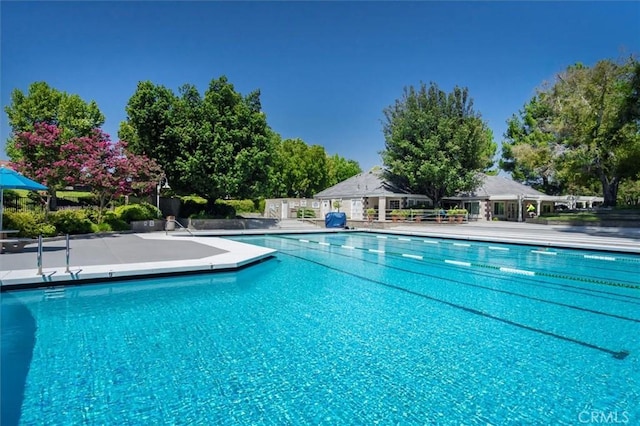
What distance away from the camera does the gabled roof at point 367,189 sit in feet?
99.9

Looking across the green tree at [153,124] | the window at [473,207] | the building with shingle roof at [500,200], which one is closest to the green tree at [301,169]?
the building with shingle roof at [500,200]

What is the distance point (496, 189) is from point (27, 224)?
107 feet

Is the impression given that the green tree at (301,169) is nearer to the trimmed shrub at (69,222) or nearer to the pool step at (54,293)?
the trimmed shrub at (69,222)

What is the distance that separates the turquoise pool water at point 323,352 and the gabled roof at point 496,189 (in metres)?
23.7

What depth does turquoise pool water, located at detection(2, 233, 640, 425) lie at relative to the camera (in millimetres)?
3395

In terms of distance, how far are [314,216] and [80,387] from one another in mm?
27830

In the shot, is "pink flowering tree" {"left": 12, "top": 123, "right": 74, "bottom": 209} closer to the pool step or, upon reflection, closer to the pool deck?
the pool deck

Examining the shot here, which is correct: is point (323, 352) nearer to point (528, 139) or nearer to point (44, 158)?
point (44, 158)

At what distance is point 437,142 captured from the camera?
27.4 m

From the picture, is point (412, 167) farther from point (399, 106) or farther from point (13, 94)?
point (13, 94)

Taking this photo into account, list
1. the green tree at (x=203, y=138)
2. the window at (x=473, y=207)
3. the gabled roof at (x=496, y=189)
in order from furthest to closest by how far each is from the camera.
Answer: the window at (x=473, y=207) → the gabled roof at (x=496, y=189) → the green tree at (x=203, y=138)

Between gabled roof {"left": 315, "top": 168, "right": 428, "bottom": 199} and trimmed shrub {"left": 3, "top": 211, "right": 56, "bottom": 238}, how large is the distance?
21888 mm

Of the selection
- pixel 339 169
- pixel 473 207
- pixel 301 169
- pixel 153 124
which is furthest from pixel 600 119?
pixel 339 169

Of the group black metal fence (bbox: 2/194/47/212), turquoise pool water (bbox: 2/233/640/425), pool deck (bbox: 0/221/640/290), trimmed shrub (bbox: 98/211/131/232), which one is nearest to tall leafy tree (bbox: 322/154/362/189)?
trimmed shrub (bbox: 98/211/131/232)
